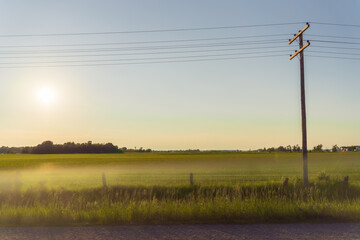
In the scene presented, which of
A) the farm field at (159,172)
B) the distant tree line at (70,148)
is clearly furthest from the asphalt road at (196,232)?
the distant tree line at (70,148)

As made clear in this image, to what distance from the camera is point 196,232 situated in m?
8.08

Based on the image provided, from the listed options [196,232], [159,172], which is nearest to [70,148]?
[159,172]

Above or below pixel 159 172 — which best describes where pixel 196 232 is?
above

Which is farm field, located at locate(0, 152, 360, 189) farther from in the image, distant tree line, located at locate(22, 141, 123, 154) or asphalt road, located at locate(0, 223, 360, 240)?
distant tree line, located at locate(22, 141, 123, 154)

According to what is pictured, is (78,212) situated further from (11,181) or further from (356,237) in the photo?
(11,181)

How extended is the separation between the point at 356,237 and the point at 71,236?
6458mm

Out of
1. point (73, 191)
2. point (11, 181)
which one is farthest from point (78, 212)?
point (11, 181)

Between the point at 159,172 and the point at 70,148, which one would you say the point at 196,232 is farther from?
the point at 70,148

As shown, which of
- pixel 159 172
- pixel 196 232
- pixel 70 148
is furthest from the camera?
pixel 70 148

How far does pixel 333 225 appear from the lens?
8.71m

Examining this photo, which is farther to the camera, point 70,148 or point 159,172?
point 70,148

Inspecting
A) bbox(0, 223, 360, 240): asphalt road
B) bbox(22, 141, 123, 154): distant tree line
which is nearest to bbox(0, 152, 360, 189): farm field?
bbox(0, 223, 360, 240): asphalt road

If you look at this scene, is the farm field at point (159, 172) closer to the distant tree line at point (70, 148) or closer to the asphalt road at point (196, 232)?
the asphalt road at point (196, 232)

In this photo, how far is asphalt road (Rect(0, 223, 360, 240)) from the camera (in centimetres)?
766
